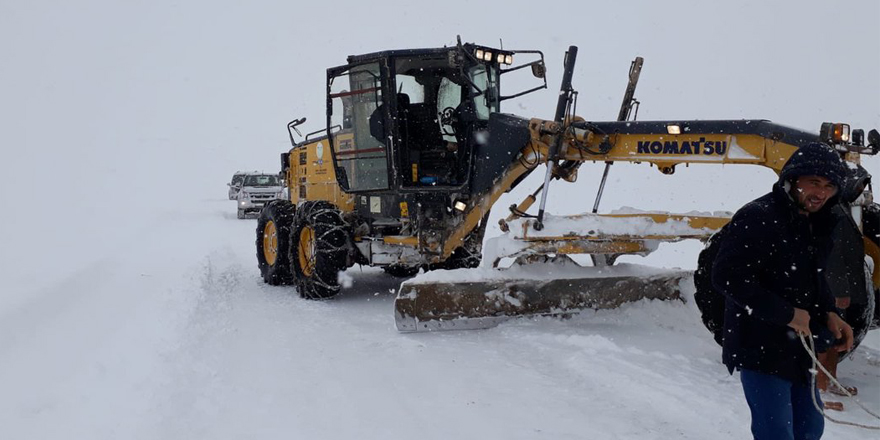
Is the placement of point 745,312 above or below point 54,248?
above

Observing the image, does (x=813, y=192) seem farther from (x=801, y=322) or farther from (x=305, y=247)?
(x=305, y=247)

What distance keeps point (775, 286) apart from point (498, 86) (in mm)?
5748

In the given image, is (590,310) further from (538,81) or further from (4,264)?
(4,264)

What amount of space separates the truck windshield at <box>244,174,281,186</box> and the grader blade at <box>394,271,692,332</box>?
21.3 m

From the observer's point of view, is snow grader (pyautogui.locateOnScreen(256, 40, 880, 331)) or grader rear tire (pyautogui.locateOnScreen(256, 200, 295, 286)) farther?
grader rear tire (pyautogui.locateOnScreen(256, 200, 295, 286))

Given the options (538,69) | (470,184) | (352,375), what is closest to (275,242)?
(470,184)

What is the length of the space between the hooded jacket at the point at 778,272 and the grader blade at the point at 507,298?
3.64 m

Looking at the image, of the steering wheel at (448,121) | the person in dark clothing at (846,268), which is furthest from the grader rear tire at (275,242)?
the person in dark clothing at (846,268)

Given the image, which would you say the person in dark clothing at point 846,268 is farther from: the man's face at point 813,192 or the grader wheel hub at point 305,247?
the grader wheel hub at point 305,247

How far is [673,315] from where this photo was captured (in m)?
6.33

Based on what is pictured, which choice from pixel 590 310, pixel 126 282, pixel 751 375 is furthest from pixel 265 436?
pixel 126 282

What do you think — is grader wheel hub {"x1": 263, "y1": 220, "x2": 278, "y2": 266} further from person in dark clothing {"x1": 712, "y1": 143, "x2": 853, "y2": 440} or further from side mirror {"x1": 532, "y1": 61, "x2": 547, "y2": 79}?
person in dark clothing {"x1": 712, "y1": 143, "x2": 853, "y2": 440}

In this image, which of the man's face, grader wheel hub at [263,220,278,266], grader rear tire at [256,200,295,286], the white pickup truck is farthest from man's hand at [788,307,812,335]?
the white pickup truck

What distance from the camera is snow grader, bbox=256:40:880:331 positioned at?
19.3 ft
